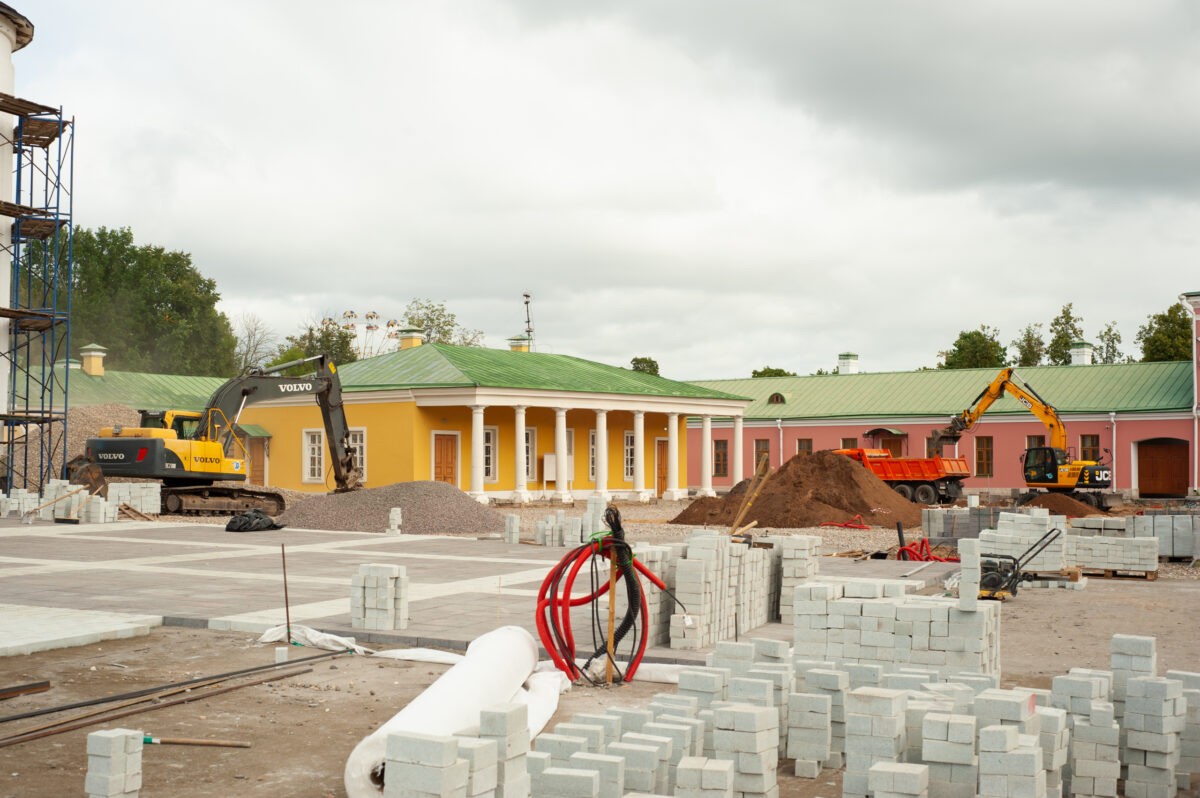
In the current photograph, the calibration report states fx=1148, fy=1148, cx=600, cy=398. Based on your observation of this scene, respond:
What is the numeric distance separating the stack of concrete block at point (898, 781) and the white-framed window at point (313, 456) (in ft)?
115

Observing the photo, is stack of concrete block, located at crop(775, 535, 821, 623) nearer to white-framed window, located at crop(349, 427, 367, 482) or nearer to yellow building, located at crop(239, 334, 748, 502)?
yellow building, located at crop(239, 334, 748, 502)

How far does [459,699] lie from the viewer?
7227mm

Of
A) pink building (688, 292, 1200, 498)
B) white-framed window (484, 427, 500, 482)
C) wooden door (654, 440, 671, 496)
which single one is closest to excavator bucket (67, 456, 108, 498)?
white-framed window (484, 427, 500, 482)

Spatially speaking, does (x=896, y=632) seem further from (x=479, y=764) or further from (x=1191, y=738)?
(x=479, y=764)

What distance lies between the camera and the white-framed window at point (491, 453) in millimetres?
38969

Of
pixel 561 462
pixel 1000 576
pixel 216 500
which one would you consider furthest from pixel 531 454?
pixel 1000 576

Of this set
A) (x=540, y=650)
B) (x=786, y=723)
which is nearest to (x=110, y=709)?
(x=540, y=650)

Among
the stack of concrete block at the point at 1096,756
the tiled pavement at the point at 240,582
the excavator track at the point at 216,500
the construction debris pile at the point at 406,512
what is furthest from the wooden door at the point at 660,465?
the stack of concrete block at the point at 1096,756

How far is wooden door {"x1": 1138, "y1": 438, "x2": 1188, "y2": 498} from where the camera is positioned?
140 feet

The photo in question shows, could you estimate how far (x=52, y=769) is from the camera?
682 cm

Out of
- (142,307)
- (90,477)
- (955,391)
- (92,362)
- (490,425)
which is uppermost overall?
(142,307)

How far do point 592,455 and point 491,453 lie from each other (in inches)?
215

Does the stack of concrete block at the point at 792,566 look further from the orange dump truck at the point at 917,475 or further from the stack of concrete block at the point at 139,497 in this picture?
the orange dump truck at the point at 917,475

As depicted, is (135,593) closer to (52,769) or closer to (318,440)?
(52,769)
